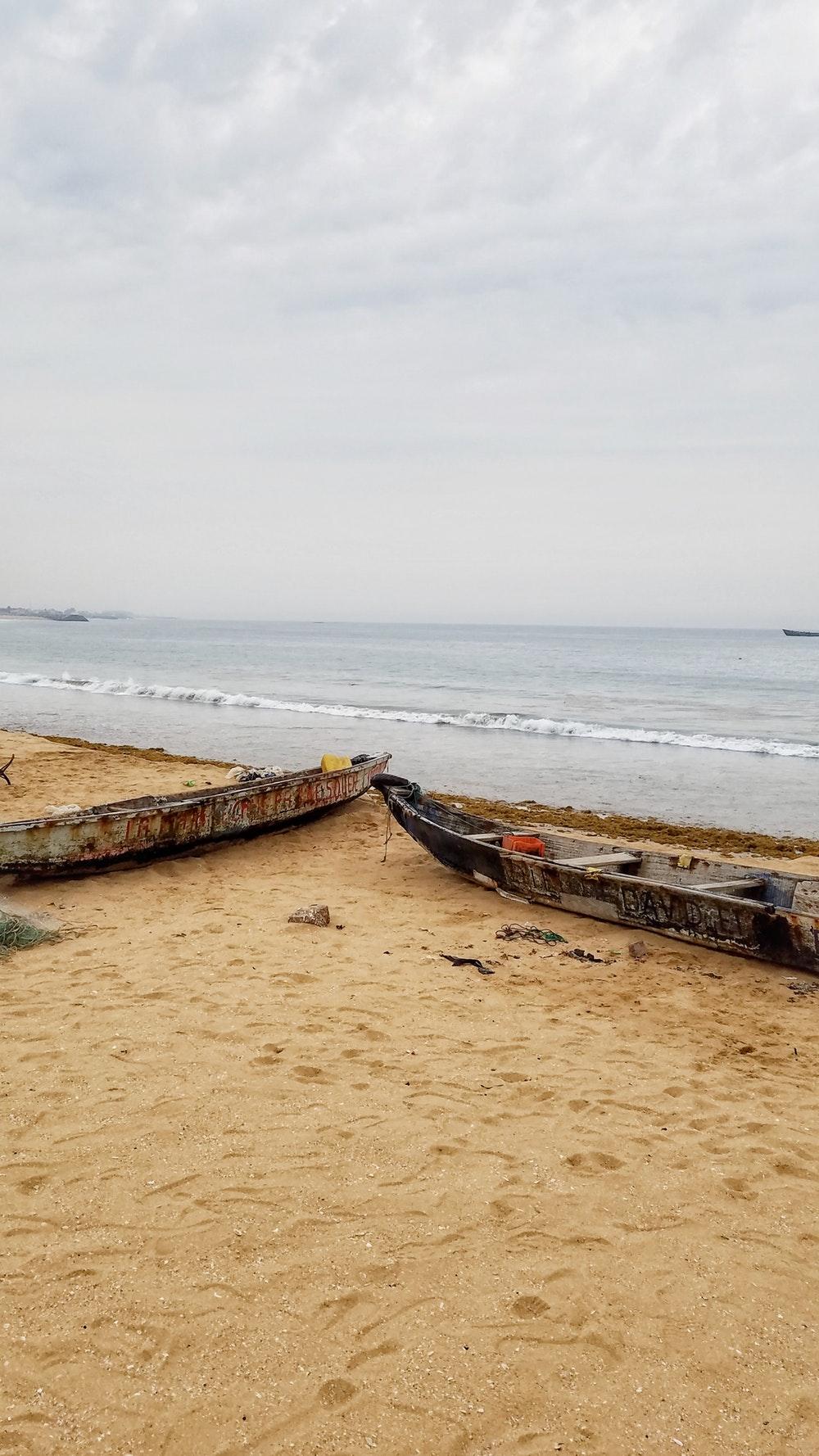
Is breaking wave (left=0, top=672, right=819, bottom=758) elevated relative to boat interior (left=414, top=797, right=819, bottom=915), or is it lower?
elevated

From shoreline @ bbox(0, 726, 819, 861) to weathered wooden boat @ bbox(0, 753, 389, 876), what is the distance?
3177 mm

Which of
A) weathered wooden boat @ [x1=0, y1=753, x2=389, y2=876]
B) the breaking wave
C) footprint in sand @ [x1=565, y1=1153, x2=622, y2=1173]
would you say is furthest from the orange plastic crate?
the breaking wave

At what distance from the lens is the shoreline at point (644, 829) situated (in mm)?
12031

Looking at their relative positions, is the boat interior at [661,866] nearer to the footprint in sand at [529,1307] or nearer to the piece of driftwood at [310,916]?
the piece of driftwood at [310,916]

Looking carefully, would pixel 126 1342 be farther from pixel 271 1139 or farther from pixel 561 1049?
pixel 561 1049

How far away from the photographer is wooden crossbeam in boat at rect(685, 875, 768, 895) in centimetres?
741

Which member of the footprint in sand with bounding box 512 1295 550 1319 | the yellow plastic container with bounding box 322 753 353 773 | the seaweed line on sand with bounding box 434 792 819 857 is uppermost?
the yellow plastic container with bounding box 322 753 353 773

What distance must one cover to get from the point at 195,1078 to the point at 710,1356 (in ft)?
9.51

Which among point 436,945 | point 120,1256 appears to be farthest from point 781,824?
point 120,1256

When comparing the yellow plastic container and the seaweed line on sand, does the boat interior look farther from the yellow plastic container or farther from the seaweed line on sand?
the seaweed line on sand

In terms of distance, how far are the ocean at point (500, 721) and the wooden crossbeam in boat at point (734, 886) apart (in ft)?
21.0

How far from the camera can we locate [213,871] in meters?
9.41

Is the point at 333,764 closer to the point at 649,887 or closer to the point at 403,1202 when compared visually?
the point at 649,887

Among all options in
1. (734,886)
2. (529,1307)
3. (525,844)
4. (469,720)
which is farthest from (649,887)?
(469,720)
